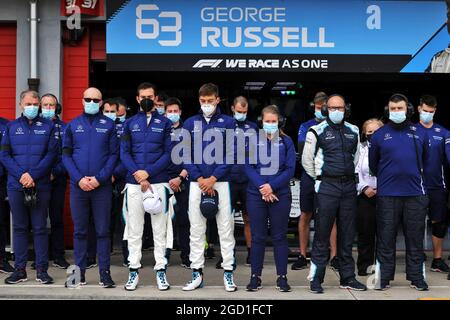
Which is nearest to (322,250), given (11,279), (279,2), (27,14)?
(11,279)

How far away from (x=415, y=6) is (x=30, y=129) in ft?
19.3

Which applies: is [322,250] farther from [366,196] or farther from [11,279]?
[11,279]

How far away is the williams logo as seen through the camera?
948 centimetres

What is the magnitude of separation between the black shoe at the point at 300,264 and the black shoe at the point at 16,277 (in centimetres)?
332

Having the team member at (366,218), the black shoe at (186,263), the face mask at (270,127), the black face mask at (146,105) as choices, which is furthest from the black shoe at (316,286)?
the black face mask at (146,105)

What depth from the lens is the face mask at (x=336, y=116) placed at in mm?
6980

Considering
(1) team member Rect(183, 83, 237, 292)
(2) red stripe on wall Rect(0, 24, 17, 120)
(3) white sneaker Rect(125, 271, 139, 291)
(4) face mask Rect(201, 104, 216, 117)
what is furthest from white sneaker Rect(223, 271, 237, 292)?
(2) red stripe on wall Rect(0, 24, 17, 120)

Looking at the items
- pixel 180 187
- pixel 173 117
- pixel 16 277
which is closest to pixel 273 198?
pixel 180 187

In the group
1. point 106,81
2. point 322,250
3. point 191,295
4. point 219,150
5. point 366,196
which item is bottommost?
point 191,295

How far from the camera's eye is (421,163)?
281 inches

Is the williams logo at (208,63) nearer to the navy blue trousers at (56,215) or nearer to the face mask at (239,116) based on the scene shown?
the face mask at (239,116)

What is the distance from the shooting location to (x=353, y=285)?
23.3 feet

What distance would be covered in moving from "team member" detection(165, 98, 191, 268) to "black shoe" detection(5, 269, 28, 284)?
2.07m

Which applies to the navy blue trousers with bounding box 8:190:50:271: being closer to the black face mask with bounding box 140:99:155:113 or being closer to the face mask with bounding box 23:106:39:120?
the face mask with bounding box 23:106:39:120
